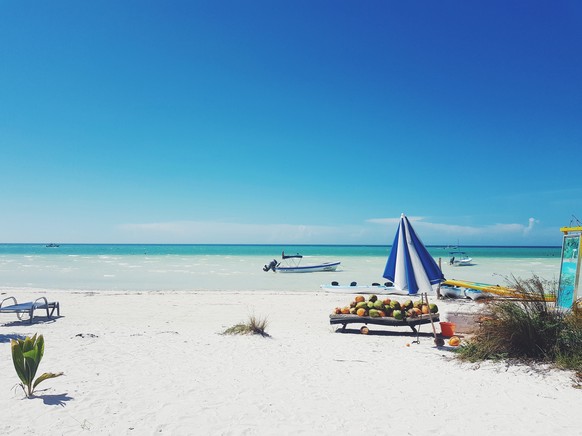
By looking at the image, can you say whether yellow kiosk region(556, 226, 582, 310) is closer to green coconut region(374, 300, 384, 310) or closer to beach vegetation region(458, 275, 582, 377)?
beach vegetation region(458, 275, 582, 377)

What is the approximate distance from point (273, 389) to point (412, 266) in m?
3.81

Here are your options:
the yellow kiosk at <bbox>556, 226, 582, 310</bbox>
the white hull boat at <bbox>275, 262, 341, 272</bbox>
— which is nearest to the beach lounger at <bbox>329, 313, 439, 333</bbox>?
the yellow kiosk at <bbox>556, 226, 582, 310</bbox>

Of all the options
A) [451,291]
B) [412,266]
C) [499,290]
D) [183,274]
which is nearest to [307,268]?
[183,274]

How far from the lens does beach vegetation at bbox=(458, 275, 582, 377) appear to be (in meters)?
6.04

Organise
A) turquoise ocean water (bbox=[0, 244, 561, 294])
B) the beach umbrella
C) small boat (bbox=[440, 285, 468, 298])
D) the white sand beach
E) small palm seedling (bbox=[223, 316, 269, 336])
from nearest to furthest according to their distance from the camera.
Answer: the white sand beach < the beach umbrella < small palm seedling (bbox=[223, 316, 269, 336]) < small boat (bbox=[440, 285, 468, 298]) < turquoise ocean water (bbox=[0, 244, 561, 294])

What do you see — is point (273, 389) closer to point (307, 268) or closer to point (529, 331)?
point (529, 331)

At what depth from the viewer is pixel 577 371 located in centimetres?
549

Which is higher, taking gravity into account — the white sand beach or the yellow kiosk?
the yellow kiosk

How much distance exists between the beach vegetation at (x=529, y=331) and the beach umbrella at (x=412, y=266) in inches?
47.3

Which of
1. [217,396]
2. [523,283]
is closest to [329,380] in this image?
[217,396]

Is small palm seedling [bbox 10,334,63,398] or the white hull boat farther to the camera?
the white hull boat

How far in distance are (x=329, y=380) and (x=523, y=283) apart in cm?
377

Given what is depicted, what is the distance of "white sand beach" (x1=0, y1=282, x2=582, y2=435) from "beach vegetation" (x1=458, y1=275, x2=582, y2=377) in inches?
13.9

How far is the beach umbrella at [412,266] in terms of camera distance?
7.73 meters
